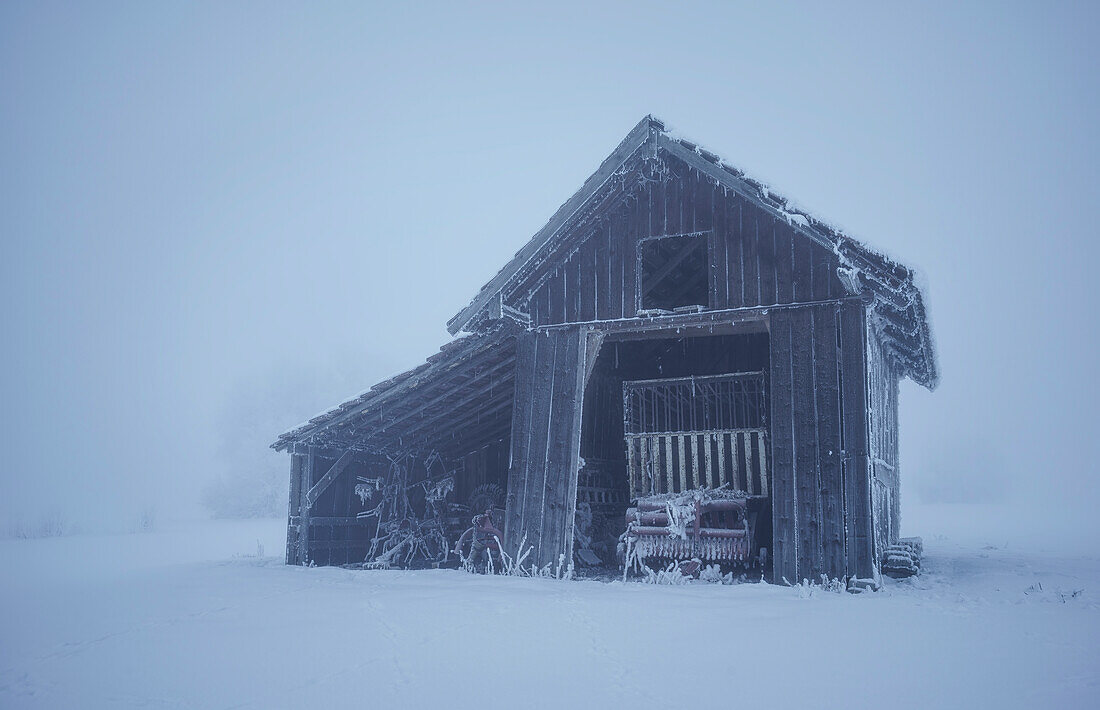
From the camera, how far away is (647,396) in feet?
57.3

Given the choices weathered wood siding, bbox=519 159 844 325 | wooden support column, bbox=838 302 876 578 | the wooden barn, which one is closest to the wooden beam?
the wooden barn

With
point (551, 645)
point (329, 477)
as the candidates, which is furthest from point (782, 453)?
point (329, 477)

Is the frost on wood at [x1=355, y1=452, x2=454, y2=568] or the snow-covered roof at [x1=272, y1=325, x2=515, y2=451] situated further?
the frost on wood at [x1=355, y1=452, x2=454, y2=568]

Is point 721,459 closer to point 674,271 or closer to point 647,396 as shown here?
point 647,396

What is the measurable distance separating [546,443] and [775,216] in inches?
208

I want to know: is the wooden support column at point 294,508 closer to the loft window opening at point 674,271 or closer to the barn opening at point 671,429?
the barn opening at point 671,429

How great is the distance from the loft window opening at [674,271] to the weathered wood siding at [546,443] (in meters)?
2.07

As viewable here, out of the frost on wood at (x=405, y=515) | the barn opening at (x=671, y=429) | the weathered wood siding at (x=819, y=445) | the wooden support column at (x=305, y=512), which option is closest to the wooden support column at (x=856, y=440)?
the weathered wood siding at (x=819, y=445)

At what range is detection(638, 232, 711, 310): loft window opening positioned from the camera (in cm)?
1491

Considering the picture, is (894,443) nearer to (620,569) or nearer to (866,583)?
(620,569)

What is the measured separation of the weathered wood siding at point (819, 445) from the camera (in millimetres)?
10750

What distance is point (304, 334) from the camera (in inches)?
7544

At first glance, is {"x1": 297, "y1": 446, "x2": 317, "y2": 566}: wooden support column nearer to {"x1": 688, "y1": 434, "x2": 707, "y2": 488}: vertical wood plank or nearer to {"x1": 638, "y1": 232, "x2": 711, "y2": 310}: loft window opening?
{"x1": 638, "y1": 232, "x2": 711, "y2": 310}: loft window opening

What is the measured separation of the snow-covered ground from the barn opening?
14.0ft
